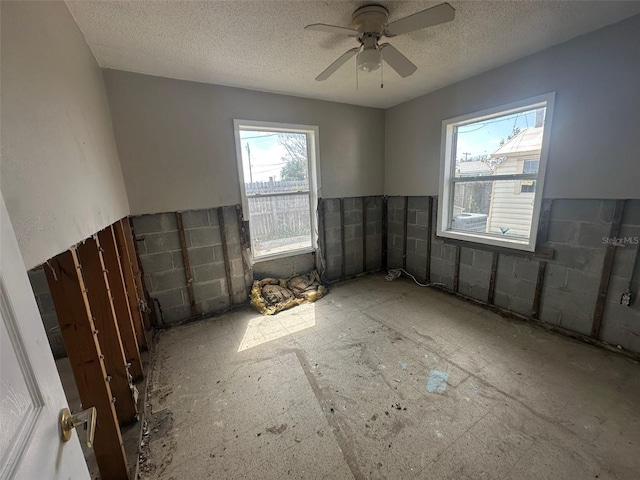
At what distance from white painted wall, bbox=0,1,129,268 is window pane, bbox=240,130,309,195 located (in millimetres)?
1572

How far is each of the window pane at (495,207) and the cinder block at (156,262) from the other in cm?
353

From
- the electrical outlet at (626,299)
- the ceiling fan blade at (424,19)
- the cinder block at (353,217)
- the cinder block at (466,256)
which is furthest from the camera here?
the cinder block at (353,217)

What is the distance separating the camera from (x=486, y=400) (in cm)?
184

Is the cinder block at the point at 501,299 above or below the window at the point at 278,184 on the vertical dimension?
below

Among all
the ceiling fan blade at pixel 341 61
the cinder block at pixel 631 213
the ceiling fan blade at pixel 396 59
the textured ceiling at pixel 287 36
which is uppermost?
the textured ceiling at pixel 287 36

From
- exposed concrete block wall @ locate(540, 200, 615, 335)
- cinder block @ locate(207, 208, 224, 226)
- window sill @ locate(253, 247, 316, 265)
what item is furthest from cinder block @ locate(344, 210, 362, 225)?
exposed concrete block wall @ locate(540, 200, 615, 335)

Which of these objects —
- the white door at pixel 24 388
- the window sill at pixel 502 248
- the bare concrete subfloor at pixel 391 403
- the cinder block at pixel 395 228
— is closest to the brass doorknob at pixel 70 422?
the white door at pixel 24 388

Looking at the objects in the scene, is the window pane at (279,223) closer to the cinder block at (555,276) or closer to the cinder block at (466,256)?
the cinder block at (466,256)

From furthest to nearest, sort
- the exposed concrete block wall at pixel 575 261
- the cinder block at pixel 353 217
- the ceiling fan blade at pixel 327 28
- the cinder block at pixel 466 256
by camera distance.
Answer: the cinder block at pixel 353 217 < the cinder block at pixel 466 256 < the exposed concrete block wall at pixel 575 261 < the ceiling fan blade at pixel 327 28

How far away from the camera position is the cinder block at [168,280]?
9.39 ft

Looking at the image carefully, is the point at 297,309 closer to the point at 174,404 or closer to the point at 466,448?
the point at 174,404

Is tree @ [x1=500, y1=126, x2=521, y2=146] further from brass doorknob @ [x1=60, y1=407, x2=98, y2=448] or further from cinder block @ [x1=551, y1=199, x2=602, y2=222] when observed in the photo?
brass doorknob @ [x1=60, y1=407, x2=98, y2=448]

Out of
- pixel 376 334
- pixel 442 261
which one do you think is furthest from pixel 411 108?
pixel 376 334

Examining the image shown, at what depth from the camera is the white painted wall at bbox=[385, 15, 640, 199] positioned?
198 cm
